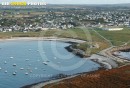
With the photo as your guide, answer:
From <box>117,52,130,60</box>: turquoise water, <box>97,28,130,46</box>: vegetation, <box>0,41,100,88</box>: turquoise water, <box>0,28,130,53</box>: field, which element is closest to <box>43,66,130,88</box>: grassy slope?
<box>0,41,100,88</box>: turquoise water

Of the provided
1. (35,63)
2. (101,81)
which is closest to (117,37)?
(35,63)

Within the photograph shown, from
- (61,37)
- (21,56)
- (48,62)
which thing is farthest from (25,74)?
(61,37)

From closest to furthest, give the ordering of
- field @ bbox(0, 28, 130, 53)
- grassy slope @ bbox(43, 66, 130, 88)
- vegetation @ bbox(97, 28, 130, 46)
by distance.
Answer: grassy slope @ bbox(43, 66, 130, 88) < field @ bbox(0, 28, 130, 53) < vegetation @ bbox(97, 28, 130, 46)

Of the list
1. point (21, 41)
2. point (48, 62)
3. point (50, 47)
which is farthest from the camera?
point (21, 41)

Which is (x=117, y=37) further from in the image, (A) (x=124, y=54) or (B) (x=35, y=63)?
(B) (x=35, y=63)

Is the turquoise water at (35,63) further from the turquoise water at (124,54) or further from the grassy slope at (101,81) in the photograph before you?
the turquoise water at (124,54)

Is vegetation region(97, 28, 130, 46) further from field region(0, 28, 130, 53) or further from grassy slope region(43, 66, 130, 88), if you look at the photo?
grassy slope region(43, 66, 130, 88)

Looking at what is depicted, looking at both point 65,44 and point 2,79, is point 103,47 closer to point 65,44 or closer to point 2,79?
point 65,44

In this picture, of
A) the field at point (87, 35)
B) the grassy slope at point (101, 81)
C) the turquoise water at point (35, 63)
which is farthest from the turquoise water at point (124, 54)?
the grassy slope at point (101, 81)
